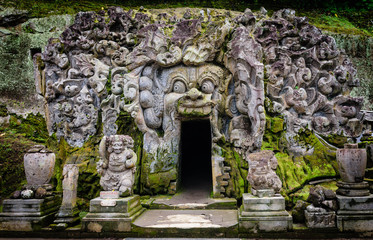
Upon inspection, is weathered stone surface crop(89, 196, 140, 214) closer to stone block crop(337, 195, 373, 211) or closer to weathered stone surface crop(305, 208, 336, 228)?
weathered stone surface crop(305, 208, 336, 228)

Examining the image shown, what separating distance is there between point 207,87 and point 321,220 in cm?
447

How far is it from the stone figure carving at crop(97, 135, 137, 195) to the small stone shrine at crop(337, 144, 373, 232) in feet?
14.5

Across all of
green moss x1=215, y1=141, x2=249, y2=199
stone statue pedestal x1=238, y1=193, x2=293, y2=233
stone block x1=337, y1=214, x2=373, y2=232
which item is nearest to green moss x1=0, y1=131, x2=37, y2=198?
green moss x1=215, y1=141, x2=249, y2=199

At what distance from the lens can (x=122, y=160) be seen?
673 centimetres

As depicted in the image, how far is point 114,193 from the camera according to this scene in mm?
6504

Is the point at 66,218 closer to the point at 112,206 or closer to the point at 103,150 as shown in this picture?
the point at 112,206

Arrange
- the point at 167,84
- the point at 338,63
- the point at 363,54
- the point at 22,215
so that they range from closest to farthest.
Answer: the point at 22,215
the point at 167,84
the point at 338,63
the point at 363,54

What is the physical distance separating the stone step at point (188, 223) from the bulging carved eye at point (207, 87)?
133 inches

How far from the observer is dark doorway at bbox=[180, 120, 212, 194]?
33.4 ft

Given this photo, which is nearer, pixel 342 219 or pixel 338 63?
pixel 342 219

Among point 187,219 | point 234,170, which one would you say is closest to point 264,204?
point 187,219

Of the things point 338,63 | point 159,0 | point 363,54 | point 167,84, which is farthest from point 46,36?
point 363,54

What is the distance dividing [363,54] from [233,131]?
8579mm

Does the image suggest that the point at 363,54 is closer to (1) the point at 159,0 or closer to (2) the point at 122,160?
(1) the point at 159,0
